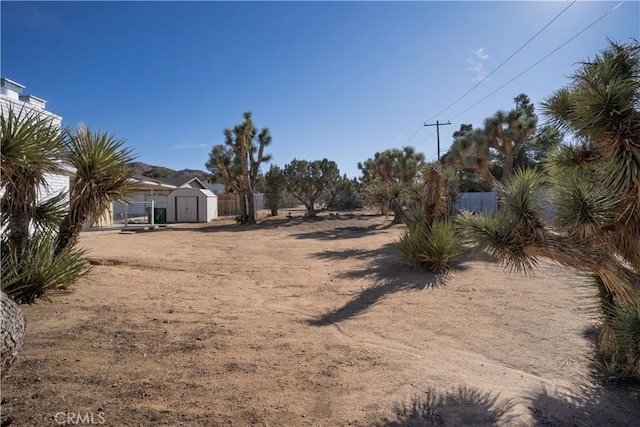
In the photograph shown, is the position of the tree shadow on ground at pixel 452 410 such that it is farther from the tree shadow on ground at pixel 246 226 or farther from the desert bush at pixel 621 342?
the tree shadow on ground at pixel 246 226

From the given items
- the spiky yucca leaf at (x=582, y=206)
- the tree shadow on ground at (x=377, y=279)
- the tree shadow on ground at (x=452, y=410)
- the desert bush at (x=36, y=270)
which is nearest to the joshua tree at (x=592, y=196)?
the spiky yucca leaf at (x=582, y=206)

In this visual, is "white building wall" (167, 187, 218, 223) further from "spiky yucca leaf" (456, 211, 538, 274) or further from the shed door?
"spiky yucca leaf" (456, 211, 538, 274)

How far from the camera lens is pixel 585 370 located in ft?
14.1

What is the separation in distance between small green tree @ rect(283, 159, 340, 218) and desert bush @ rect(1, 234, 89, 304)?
22068 mm

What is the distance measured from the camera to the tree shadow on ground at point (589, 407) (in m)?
3.13

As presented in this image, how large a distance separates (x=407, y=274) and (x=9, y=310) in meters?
7.57

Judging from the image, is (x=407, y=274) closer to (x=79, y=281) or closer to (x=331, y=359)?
(x=331, y=359)

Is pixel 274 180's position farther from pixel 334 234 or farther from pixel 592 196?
pixel 592 196

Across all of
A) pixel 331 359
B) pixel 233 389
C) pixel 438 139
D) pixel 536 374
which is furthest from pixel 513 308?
pixel 438 139

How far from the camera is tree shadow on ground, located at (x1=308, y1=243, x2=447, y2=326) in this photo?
5.96 meters

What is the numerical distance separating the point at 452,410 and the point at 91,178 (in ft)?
21.2

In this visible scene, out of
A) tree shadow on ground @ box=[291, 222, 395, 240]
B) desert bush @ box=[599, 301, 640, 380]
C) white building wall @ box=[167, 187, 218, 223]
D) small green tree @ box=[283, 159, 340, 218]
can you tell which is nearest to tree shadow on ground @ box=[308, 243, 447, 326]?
desert bush @ box=[599, 301, 640, 380]

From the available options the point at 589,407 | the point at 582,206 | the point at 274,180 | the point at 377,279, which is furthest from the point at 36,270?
the point at 274,180

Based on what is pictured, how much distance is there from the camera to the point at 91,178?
613 centimetres
